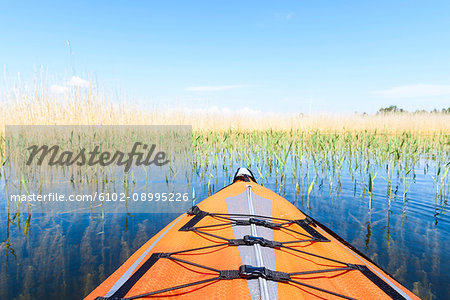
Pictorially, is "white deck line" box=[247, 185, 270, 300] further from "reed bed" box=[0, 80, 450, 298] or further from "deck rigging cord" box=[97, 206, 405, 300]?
"reed bed" box=[0, 80, 450, 298]

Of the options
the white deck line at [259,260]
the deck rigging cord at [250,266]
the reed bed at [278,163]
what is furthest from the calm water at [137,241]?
the white deck line at [259,260]

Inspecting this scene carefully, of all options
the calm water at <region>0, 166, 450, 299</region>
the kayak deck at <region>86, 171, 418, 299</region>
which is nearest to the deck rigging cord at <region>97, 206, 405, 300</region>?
the kayak deck at <region>86, 171, 418, 299</region>

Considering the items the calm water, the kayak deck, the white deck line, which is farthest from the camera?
the calm water

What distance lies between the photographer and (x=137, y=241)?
2.41 meters

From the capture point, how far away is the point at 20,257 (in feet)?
6.75

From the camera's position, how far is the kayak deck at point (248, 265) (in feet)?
3.86

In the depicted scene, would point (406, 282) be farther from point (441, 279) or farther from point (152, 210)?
point (152, 210)

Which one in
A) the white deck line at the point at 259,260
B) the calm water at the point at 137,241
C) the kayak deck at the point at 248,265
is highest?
the white deck line at the point at 259,260

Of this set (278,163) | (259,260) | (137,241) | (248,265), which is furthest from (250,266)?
(278,163)

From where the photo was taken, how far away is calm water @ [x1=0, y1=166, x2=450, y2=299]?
1.79 metres

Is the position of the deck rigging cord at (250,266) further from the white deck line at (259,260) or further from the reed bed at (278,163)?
the reed bed at (278,163)

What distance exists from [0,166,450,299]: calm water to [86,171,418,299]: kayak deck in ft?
1.86

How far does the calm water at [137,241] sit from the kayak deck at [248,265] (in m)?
0.57

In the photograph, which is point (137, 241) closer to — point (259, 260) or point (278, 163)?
point (259, 260)
